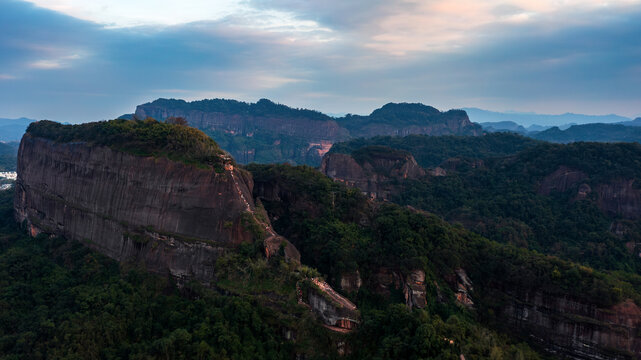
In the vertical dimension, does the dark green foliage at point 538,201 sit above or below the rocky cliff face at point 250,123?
below

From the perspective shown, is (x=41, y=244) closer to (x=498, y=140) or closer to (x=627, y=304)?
(x=627, y=304)

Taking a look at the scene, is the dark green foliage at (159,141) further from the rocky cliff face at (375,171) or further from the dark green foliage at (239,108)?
the dark green foliage at (239,108)

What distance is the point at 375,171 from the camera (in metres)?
80.5

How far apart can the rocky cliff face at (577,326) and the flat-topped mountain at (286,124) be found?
425 ft

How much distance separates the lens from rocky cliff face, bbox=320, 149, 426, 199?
7825cm

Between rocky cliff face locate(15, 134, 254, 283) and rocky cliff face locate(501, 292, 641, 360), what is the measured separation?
2341cm

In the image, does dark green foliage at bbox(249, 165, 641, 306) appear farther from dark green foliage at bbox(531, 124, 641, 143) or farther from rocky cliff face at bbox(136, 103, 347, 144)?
dark green foliage at bbox(531, 124, 641, 143)

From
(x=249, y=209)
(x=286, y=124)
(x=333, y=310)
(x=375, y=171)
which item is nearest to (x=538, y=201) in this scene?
(x=375, y=171)

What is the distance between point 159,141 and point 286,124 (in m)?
145

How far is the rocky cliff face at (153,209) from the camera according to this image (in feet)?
98.9

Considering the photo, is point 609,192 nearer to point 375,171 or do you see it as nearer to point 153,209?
point 375,171

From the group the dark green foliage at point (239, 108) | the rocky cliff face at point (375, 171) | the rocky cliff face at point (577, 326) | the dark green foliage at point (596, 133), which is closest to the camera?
the rocky cliff face at point (577, 326)

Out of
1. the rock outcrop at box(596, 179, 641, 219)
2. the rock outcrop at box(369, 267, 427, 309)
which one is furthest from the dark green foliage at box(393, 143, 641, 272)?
the rock outcrop at box(369, 267, 427, 309)

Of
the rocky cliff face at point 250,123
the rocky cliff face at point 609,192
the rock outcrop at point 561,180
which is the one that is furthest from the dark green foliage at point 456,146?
the rocky cliff face at point 250,123
